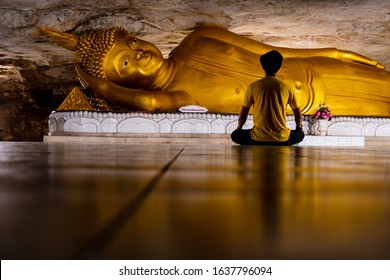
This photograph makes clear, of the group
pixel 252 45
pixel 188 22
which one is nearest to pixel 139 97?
pixel 188 22

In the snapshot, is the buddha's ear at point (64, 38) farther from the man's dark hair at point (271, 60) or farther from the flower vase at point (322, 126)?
the man's dark hair at point (271, 60)

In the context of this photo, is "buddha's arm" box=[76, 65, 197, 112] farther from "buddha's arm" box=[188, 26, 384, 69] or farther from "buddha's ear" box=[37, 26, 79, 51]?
"buddha's arm" box=[188, 26, 384, 69]

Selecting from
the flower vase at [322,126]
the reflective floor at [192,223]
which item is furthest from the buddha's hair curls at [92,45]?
the reflective floor at [192,223]

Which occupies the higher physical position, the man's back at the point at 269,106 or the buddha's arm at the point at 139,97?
the buddha's arm at the point at 139,97

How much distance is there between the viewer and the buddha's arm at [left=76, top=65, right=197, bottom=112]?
5.52 metres

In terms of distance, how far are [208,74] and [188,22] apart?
811 mm

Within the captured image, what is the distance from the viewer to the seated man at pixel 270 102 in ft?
9.72

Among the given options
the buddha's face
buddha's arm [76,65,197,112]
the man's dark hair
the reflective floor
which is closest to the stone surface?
the buddha's face

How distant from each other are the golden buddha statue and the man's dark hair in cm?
268

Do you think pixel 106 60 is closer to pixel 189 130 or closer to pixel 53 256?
pixel 189 130

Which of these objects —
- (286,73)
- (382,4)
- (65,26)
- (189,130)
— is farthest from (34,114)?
(382,4)

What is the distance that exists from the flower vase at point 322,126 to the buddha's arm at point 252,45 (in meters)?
1.17

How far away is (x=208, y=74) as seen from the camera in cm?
599

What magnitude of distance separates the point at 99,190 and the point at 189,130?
202 inches
